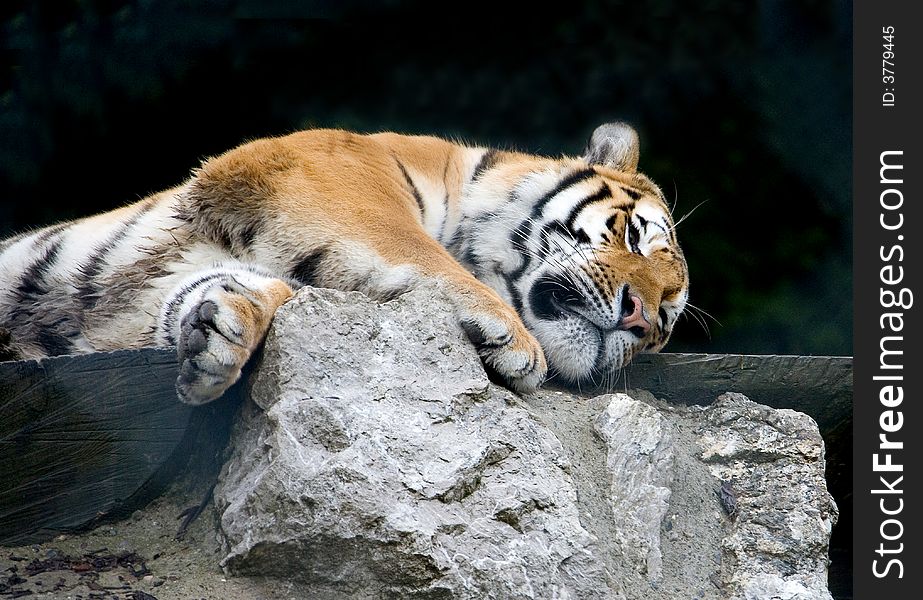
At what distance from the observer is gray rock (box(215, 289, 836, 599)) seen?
4.26 feet

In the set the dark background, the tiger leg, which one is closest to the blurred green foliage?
the dark background

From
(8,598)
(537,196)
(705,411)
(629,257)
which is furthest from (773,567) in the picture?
(8,598)

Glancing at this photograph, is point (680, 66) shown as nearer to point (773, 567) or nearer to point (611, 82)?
point (611, 82)

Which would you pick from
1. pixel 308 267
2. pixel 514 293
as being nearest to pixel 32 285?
pixel 308 267

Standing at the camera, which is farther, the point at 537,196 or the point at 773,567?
the point at 537,196

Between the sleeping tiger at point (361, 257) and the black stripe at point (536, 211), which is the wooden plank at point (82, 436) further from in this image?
the black stripe at point (536, 211)

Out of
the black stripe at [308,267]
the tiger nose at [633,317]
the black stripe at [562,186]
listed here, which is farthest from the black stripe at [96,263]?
the tiger nose at [633,317]

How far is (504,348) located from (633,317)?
33 cm

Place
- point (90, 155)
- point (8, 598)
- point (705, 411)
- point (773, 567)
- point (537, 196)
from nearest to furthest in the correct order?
1. point (8, 598)
2. point (773, 567)
3. point (705, 411)
4. point (537, 196)
5. point (90, 155)

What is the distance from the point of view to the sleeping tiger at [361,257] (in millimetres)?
1599

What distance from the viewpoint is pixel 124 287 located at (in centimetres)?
184

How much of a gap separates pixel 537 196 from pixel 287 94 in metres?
1.20

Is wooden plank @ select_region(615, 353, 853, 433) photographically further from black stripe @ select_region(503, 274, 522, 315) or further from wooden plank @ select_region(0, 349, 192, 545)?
wooden plank @ select_region(0, 349, 192, 545)

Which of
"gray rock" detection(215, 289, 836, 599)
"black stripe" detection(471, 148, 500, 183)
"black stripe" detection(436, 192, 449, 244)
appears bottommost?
"gray rock" detection(215, 289, 836, 599)
